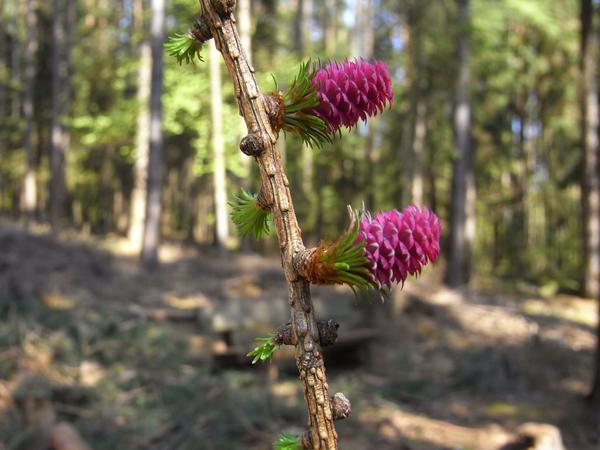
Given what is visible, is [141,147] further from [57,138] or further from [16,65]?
[16,65]

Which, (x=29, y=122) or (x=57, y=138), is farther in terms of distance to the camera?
(x=29, y=122)

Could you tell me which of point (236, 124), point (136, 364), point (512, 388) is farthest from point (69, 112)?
point (512, 388)

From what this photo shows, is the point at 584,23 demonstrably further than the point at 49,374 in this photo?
Yes

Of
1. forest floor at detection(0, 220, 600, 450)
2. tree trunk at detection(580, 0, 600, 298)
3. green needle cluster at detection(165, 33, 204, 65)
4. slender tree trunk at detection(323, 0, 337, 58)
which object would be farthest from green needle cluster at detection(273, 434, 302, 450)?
slender tree trunk at detection(323, 0, 337, 58)

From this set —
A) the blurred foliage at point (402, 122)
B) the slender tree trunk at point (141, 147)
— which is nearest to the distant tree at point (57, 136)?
the blurred foliage at point (402, 122)

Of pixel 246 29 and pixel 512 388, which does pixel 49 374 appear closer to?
pixel 512 388

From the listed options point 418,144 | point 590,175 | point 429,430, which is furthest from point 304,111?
point 418,144

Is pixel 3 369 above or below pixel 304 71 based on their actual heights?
below
